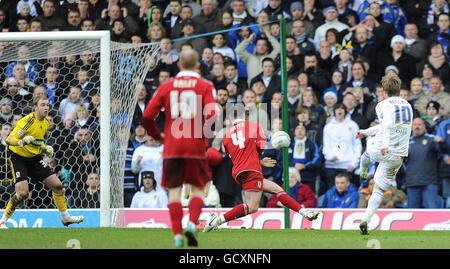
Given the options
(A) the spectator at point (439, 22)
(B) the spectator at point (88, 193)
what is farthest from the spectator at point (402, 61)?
(B) the spectator at point (88, 193)

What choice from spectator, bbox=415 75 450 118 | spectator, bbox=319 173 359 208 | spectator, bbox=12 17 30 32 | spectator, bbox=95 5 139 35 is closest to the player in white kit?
spectator, bbox=319 173 359 208

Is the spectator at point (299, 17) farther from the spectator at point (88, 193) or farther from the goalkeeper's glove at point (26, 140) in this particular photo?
the goalkeeper's glove at point (26, 140)

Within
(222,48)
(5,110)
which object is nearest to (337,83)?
(222,48)

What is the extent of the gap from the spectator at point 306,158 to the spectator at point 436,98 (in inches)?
84.5

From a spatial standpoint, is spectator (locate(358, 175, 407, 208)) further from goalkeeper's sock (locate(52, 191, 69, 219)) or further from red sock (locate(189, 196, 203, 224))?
red sock (locate(189, 196, 203, 224))

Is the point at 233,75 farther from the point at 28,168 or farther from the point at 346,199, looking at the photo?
the point at 28,168

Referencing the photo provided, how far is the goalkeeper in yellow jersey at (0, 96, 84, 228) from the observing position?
12.3 meters

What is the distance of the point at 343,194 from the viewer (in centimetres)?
1419

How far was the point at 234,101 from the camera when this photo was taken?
15.0 m

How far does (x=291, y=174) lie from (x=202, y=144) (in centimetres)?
663

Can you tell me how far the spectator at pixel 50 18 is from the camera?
57.6ft

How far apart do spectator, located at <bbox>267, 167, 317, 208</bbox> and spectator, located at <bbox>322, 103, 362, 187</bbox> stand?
66 cm
